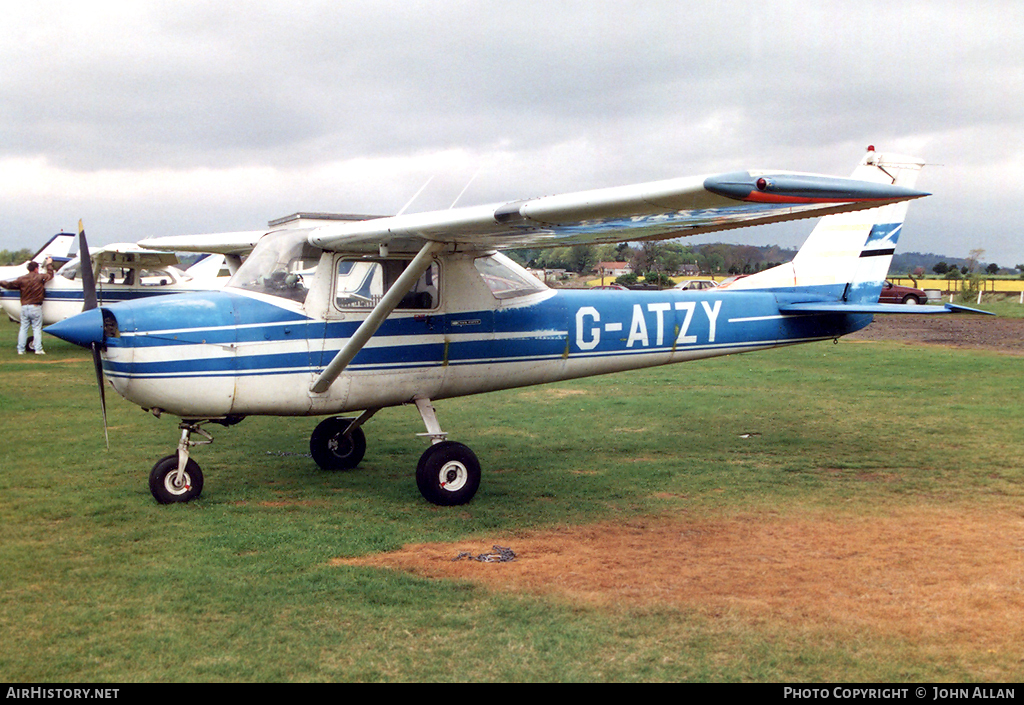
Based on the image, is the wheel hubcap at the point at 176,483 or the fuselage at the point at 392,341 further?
the wheel hubcap at the point at 176,483

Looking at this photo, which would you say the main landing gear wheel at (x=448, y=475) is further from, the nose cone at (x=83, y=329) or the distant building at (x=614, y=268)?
the distant building at (x=614, y=268)

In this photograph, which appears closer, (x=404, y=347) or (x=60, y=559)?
(x=60, y=559)

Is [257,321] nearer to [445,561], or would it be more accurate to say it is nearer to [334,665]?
[445,561]

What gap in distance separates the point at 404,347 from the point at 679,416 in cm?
571

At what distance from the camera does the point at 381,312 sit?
22.2ft

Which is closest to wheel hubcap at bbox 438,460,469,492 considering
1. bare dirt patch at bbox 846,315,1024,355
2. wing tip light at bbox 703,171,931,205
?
wing tip light at bbox 703,171,931,205

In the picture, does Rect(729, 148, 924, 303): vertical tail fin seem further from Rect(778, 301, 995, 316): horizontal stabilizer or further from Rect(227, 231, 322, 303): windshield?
Rect(227, 231, 322, 303): windshield

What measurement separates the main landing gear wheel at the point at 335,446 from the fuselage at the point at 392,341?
52.5 inches

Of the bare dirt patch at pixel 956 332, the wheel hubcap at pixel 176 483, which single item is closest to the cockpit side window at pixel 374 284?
the wheel hubcap at pixel 176 483

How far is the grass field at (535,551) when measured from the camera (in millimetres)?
4152

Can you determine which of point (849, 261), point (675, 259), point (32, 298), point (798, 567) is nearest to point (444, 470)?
point (798, 567)

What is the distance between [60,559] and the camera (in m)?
5.70

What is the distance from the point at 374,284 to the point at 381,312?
82 centimetres
